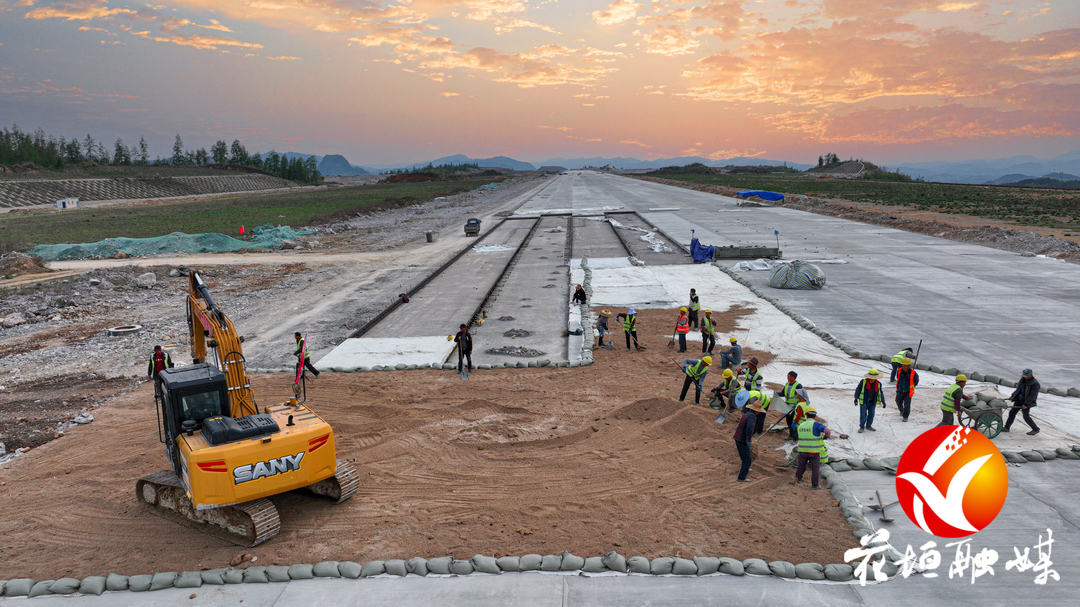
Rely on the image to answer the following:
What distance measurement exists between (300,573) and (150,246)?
43.1 m

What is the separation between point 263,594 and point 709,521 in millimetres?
6646

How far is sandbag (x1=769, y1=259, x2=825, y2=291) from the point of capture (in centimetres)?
2580

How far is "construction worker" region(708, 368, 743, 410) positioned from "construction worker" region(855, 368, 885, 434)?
2.40 metres

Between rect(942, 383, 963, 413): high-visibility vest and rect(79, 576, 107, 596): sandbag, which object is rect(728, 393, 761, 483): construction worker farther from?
rect(79, 576, 107, 596): sandbag

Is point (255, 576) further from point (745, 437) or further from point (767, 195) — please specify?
point (767, 195)

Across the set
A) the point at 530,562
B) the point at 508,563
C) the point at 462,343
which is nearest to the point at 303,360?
the point at 462,343

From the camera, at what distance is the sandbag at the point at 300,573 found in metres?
8.20

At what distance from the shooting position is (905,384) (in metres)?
12.5

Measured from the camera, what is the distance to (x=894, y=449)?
1142cm

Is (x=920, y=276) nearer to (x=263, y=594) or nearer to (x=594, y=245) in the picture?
(x=594, y=245)

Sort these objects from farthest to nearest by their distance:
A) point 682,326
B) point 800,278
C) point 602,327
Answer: point 800,278 < point 602,327 < point 682,326

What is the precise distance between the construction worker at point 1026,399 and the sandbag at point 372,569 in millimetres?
11968

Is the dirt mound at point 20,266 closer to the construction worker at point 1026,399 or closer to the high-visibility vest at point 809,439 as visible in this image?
the high-visibility vest at point 809,439

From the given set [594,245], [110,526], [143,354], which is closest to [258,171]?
[594,245]
